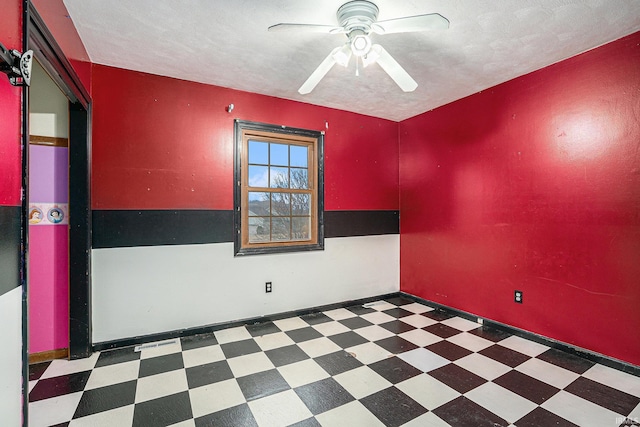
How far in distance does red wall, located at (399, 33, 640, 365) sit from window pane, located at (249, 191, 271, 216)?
218cm

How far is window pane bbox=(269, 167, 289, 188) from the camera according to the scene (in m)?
3.84

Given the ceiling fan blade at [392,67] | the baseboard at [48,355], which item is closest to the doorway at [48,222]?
the baseboard at [48,355]

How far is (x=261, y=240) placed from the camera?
12.7 ft

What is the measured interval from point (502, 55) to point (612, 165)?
4.27 ft

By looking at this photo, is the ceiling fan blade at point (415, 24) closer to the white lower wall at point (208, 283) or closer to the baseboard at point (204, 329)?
the white lower wall at point (208, 283)

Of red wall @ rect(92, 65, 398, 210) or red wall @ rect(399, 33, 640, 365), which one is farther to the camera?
red wall @ rect(92, 65, 398, 210)

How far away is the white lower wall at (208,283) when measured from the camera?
9.40ft

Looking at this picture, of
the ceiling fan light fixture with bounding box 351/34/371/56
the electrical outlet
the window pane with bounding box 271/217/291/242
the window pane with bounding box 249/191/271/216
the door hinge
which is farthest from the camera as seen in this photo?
the window pane with bounding box 271/217/291/242

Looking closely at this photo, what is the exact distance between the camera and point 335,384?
2.27m

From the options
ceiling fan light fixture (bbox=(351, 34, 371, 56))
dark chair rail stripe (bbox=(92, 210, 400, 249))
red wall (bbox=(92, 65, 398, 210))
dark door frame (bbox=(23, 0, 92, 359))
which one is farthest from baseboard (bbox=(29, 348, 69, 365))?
ceiling fan light fixture (bbox=(351, 34, 371, 56))

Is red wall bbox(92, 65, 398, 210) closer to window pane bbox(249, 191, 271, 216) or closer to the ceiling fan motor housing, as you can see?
window pane bbox(249, 191, 271, 216)

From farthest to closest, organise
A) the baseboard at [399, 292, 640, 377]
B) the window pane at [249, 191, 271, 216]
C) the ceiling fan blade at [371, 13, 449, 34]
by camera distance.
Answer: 1. the window pane at [249, 191, 271, 216]
2. the baseboard at [399, 292, 640, 377]
3. the ceiling fan blade at [371, 13, 449, 34]

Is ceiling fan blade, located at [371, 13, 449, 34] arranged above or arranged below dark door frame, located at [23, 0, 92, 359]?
above

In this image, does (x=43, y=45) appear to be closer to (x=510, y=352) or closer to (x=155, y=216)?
(x=155, y=216)
